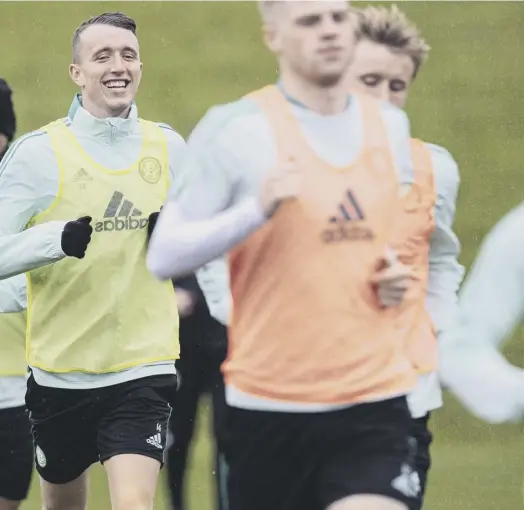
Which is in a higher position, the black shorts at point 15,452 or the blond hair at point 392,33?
the blond hair at point 392,33

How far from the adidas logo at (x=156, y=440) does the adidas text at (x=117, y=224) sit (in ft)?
2.41

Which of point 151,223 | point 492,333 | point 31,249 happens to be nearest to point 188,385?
point 151,223

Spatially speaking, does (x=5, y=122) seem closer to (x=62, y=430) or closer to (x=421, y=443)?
(x=62, y=430)

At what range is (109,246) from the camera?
6480 mm

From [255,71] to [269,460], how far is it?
1305cm

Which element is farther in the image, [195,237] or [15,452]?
[15,452]

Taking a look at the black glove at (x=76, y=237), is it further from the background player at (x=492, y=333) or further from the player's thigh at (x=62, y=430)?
the background player at (x=492, y=333)

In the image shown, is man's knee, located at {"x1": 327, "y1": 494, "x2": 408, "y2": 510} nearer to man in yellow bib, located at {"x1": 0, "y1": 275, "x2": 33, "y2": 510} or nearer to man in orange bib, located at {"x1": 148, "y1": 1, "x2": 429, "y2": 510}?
man in orange bib, located at {"x1": 148, "y1": 1, "x2": 429, "y2": 510}

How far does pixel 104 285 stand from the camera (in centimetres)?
651

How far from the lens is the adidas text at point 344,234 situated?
486cm

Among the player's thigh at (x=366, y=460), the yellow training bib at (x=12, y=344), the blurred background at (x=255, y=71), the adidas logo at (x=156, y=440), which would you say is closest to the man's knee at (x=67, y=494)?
the adidas logo at (x=156, y=440)

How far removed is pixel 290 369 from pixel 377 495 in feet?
1.33

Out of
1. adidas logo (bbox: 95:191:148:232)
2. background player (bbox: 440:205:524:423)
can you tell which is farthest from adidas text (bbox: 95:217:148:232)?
background player (bbox: 440:205:524:423)

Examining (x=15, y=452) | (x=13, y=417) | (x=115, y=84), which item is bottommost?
(x=15, y=452)
